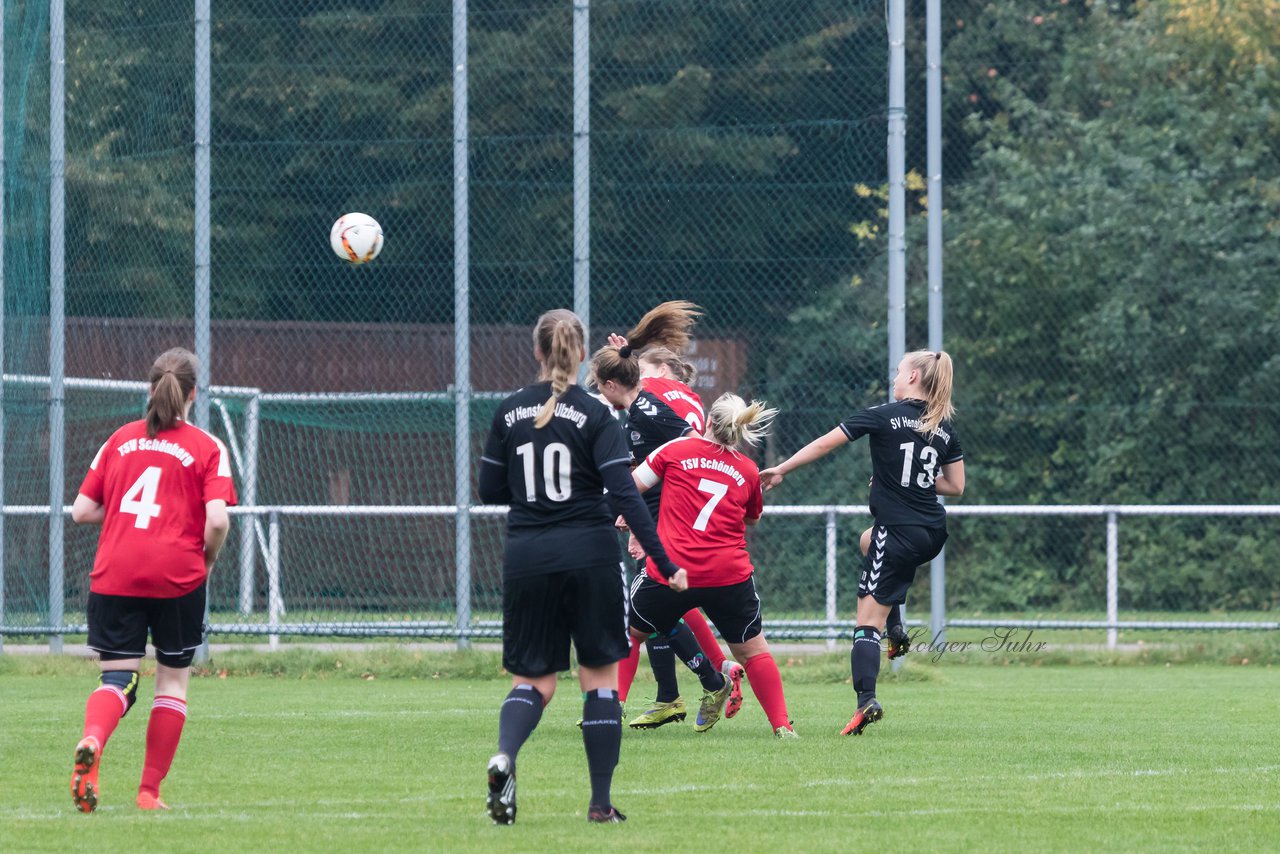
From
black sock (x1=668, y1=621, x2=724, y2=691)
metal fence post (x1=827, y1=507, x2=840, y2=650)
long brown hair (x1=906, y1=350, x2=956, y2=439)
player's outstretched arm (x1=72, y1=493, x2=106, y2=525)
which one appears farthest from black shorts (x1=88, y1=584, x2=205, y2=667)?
metal fence post (x1=827, y1=507, x2=840, y2=650)

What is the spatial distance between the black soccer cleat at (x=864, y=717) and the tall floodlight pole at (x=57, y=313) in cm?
741

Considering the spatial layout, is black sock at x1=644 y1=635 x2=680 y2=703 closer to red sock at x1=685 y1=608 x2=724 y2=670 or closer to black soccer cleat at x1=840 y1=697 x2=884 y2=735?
red sock at x1=685 y1=608 x2=724 y2=670

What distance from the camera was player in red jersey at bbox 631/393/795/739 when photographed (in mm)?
8453

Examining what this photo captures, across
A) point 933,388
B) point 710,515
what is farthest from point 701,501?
point 933,388

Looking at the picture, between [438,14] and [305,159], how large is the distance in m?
1.72

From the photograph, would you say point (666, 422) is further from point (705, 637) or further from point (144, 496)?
→ point (144, 496)

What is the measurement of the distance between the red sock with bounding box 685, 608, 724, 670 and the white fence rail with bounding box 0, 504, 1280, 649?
137 inches

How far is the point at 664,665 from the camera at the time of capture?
30.7 ft

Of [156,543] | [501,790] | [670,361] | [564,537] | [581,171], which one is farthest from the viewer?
[581,171]

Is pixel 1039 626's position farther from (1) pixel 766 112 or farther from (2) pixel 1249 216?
(2) pixel 1249 216

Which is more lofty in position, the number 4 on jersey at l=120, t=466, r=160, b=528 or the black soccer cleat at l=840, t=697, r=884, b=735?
the number 4 on jersey at l=120, t=466, r=160, b=528

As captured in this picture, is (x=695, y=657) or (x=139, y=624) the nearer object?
(x=139, y=624)

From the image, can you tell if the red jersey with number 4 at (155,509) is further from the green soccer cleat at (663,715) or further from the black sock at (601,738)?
the green soccer cleat at (663,715)

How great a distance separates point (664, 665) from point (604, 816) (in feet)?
10.5
